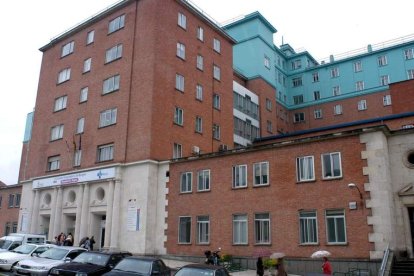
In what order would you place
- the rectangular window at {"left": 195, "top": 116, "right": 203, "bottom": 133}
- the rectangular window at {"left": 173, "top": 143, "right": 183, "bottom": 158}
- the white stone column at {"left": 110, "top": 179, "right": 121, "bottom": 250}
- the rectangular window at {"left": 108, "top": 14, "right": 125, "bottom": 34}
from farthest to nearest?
the rectangular window at {"left": 108, "top": 14, "right": 125, "bottom": 34} < the rectangular window at {"left": 195, "top": 116, "right": 203, "bottom": 133} < the rectangular window at {"left": 173, "top": 143, "right": 183, "bottom": 158} < the white stone column at {"left": 110, "top": 179, "right": 121, "bottom": 250}

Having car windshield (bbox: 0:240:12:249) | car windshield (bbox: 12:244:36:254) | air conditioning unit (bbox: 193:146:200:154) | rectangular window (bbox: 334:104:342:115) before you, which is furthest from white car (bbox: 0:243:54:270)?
rectangular window (bbox: 334:104:342:115)

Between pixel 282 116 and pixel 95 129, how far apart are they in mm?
31963

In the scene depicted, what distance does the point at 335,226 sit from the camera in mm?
23562

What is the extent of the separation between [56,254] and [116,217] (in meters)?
11.8

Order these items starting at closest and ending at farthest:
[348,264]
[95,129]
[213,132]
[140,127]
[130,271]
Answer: [130,271] → [348,264] → [140,127] → [95,129] → [213,132]

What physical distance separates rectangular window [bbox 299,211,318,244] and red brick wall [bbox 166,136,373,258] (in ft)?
0.94

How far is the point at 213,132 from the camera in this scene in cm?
4028

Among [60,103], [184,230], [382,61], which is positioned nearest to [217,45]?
[60,103]

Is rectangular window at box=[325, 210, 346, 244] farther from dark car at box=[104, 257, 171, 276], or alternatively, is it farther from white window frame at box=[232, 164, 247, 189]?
dark car at box=[104, 257, 171, 276]

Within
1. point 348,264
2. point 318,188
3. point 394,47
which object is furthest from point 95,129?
point 394,47

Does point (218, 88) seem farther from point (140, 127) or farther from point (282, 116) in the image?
point (282, 116)

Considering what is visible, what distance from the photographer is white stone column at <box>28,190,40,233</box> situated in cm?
3981

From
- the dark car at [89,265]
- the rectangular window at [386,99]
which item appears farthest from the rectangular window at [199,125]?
the rectangular window at [386,99]

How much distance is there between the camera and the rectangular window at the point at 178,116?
36188 mm
